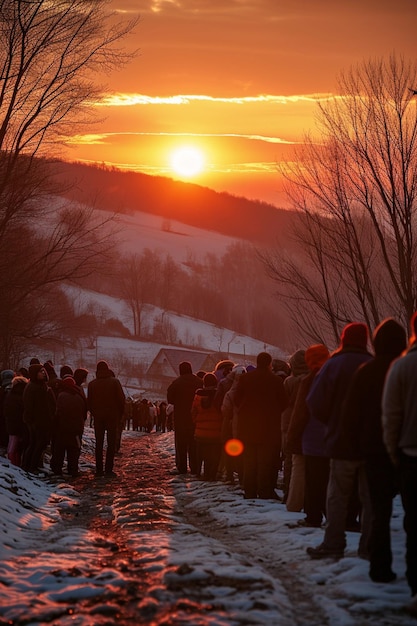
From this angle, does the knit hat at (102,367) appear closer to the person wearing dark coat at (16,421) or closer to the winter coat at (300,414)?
the person wearing dark coat at (16,421)

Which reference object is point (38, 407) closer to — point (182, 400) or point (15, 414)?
point (15, 414)

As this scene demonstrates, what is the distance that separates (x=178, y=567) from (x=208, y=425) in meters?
8.38

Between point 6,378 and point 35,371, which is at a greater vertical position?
point 35,371

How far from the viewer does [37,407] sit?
17.3m

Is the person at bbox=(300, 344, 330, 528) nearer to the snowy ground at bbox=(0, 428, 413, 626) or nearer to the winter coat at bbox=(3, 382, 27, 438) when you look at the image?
the snowy ground at bbox=(0, 428, 413, 626)

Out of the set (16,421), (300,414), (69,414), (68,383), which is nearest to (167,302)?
(68,383)

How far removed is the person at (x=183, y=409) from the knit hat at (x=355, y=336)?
9218 millimetres

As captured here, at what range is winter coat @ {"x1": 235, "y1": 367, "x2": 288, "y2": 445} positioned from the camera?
1328 cm

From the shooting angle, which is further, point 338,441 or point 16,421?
point 16,421

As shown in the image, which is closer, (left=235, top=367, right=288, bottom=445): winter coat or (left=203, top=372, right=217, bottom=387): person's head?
(left=235, top=367, right=288, bottom=445): winter coat

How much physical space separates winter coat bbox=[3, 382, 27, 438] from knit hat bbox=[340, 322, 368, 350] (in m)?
9.93

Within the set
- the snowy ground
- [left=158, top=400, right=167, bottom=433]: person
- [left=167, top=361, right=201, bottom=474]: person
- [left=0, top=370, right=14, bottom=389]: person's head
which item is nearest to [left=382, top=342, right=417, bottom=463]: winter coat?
the snowy ground

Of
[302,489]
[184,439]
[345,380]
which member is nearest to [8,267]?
[184,439]

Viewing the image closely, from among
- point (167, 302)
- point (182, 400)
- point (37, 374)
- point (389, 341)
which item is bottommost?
point (182, 400)
